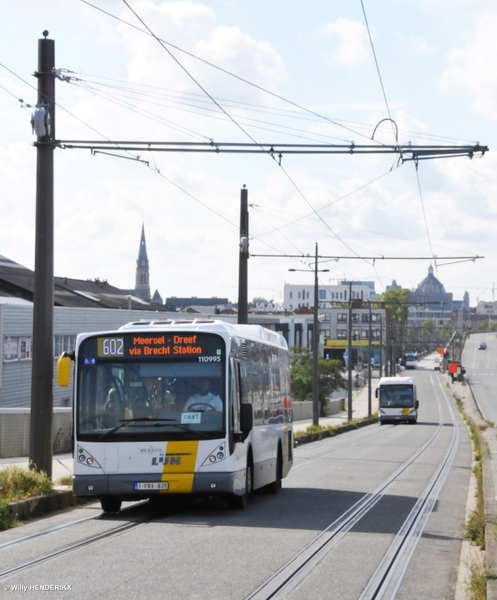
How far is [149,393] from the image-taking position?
525 inches

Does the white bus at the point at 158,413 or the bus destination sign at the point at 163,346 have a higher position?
the bus destination sign at the point at 163,346

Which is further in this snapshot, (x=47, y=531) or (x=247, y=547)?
(x=47, y=531)

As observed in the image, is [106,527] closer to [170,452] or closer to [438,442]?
[170,452]

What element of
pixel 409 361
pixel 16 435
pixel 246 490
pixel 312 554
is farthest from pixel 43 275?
pixel 409 361

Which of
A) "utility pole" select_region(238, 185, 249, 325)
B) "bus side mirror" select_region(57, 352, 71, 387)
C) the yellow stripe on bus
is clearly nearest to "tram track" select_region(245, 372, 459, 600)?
the yellow stripe on bus

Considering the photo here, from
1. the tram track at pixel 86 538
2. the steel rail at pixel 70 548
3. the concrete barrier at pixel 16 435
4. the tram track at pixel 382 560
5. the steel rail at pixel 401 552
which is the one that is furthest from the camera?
the concrete barrier at pixel 16 435

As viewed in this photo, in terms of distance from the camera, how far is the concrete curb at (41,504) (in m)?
12.7

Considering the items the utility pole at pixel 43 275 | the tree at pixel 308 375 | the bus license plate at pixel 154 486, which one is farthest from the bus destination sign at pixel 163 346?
the tree at pixel 308 375

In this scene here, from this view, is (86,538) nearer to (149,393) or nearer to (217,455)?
(217,455)

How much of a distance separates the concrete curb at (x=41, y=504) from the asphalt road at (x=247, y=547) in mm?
265

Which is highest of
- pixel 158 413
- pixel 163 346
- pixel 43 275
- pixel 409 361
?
pixel 43 275

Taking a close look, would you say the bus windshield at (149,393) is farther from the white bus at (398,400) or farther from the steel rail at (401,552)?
the white bus at (398,400)

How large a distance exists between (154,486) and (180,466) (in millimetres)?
423

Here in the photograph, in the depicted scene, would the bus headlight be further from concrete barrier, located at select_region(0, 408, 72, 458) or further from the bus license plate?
concrete barrier, located at select_region(0, 408, 72, 458)
